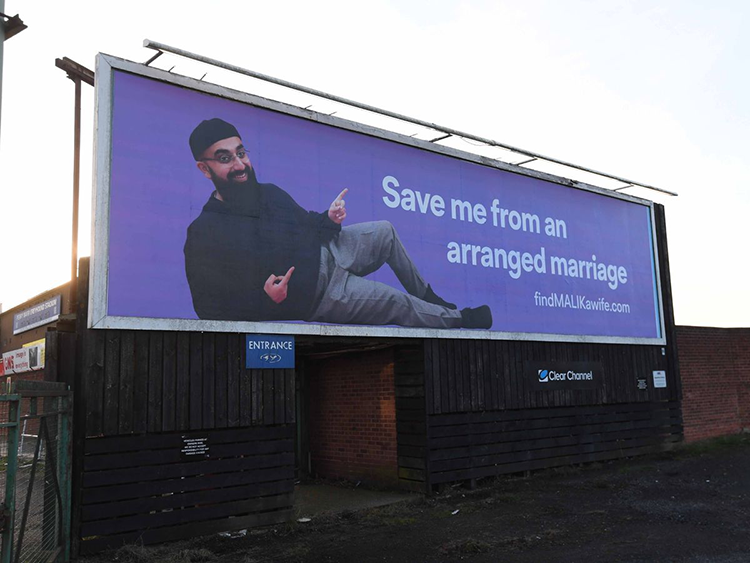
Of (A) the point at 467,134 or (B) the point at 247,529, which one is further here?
(A) the point at 467,134

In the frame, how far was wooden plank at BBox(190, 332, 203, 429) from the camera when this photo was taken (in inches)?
369

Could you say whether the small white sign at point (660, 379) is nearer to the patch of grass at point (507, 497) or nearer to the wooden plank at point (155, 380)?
the patch of grass at point (507, 497)

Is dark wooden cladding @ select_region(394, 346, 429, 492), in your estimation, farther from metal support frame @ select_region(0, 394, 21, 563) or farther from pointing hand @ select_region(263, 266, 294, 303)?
metal support frame @ select_region(0, 394, 21, 563)

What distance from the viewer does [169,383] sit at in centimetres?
923

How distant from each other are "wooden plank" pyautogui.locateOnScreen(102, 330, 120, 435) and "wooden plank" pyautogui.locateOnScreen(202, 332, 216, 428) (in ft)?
4.00

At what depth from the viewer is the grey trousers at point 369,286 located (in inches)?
440

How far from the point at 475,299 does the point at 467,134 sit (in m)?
3.28

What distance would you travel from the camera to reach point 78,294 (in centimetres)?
873

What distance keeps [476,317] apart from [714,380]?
999 centimetres

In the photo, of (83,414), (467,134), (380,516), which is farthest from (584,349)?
(83,414)

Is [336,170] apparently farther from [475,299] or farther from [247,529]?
[247,529]

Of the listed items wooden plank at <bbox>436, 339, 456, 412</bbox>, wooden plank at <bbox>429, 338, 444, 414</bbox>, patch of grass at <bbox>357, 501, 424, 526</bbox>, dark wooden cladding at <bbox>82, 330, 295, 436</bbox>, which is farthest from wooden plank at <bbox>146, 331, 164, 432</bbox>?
wooden plank at <bbox>436, 339, 456, 412</bbox>

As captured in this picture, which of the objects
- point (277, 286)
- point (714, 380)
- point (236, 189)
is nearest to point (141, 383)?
point (277, 286)

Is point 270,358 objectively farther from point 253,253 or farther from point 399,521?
point 399,521
